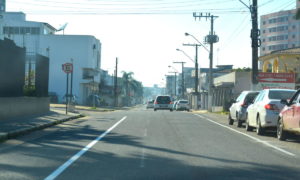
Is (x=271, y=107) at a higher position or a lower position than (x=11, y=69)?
lower

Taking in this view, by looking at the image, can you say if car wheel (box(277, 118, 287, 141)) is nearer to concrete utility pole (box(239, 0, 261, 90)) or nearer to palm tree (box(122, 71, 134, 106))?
concrete utility pole (box(239, 0, 261, 90))

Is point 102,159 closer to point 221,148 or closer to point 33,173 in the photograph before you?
point 33,173

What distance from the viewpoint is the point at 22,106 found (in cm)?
2308

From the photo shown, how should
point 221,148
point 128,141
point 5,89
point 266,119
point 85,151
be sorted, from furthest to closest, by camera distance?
point 5,89 < point 266,119 < point 128,141 < point 221,148 < point 85,151

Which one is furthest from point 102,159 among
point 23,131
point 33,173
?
point 23,131

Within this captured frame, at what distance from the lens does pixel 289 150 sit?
12523 mm

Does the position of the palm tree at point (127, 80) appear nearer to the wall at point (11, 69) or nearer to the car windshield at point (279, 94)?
the wall at point (11, 69)

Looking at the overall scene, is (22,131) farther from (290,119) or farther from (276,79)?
(276,79)

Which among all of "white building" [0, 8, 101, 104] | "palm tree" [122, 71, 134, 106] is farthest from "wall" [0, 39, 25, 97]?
"palm tree" [122, 71, 134, 106]

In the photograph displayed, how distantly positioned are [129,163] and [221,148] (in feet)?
11.4

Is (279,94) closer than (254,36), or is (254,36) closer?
(279,94)

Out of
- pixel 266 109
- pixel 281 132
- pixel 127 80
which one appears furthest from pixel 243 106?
pixel 127 80

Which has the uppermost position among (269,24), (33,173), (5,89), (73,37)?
(269,24)

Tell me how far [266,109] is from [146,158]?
285 inches
